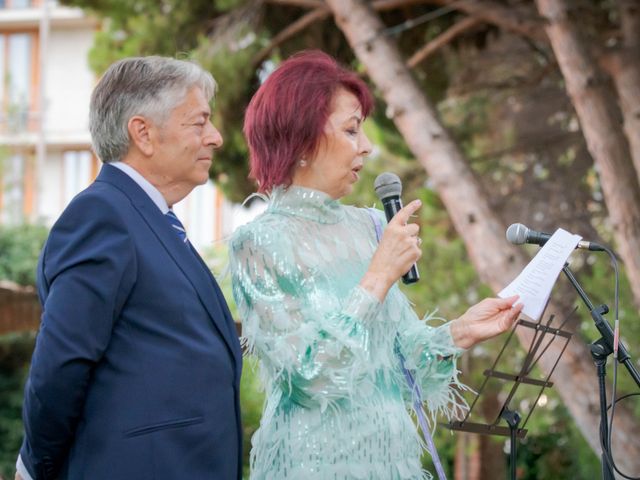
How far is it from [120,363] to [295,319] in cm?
45

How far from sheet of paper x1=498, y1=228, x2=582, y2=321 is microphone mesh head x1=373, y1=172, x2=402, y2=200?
0.37m

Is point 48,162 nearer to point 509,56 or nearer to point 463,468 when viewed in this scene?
point 463,468

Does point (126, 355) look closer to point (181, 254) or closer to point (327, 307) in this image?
point (181, 254)

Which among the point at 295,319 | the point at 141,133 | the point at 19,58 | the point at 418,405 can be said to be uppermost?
the point at 19,58

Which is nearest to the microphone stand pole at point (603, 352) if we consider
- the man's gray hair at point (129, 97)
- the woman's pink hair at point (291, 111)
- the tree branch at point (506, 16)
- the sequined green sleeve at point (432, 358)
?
the sequined green sleeve at point (432, 358)

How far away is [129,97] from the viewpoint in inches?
102

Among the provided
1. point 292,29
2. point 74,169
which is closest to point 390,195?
point 292,29

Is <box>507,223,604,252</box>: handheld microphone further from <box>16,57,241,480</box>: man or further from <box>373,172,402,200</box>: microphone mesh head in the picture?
<box>16,57,241,480</box>: man

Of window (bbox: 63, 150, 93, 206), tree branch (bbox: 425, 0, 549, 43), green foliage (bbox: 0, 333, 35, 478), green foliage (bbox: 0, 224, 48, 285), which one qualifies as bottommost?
green foliage (bbox: 0, 333, 35, 478)

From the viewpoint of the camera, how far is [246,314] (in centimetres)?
269

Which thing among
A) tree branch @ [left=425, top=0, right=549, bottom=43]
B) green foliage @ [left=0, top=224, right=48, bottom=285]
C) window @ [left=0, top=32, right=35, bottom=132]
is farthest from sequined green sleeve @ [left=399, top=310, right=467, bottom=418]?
window @ [left=0, top=32, right=35, bottom=132]

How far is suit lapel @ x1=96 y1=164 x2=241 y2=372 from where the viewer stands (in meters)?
2.49

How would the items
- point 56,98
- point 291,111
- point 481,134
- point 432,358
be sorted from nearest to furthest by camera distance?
point 291,111
point 432,358
point 481,134
point 56,98

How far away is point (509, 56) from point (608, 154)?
272cm
